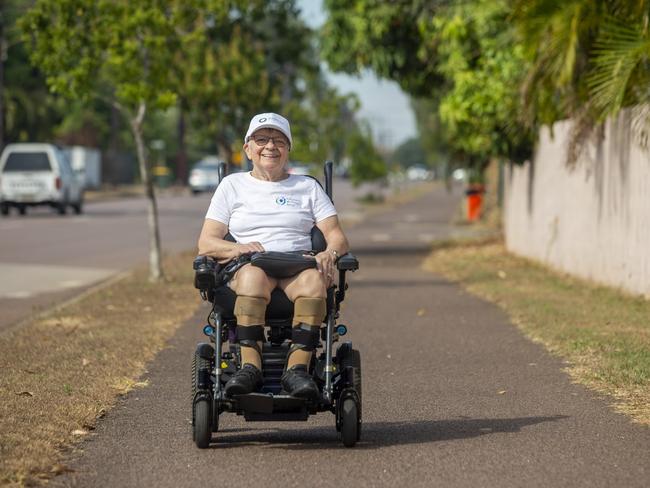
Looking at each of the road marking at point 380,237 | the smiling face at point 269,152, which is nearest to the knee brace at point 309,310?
the smiling face at point 269,152

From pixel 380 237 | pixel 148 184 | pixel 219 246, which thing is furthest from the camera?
pixel 380 237

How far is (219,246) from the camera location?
734 cm

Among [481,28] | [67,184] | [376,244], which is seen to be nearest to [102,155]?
[67,184]

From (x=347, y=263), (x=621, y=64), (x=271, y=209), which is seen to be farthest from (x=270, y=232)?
(x=621, y=64)

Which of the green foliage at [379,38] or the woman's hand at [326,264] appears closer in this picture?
the woman's hand at [326,264]

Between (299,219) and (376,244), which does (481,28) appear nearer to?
(376,244)

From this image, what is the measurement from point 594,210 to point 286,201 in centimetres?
1026

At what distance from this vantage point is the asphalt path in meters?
16.4

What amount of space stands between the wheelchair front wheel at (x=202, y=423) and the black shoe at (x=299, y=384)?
1.27ft

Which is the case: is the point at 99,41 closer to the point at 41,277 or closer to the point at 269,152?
the point at 41,277

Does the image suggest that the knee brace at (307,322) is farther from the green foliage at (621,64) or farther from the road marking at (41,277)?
the road marking at (41,277)

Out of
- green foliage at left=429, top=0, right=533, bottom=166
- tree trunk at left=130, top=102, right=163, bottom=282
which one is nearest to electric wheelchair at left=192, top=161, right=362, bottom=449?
tree trunk at left=130, top=102, right=163, bottom=282

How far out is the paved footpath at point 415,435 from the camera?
6.40 m

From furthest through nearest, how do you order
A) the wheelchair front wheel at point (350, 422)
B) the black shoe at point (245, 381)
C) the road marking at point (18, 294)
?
the road marking at point (18, 294) → the wheelchair front wheel at point (350, 422) → the black shoe at point (245, 381)
